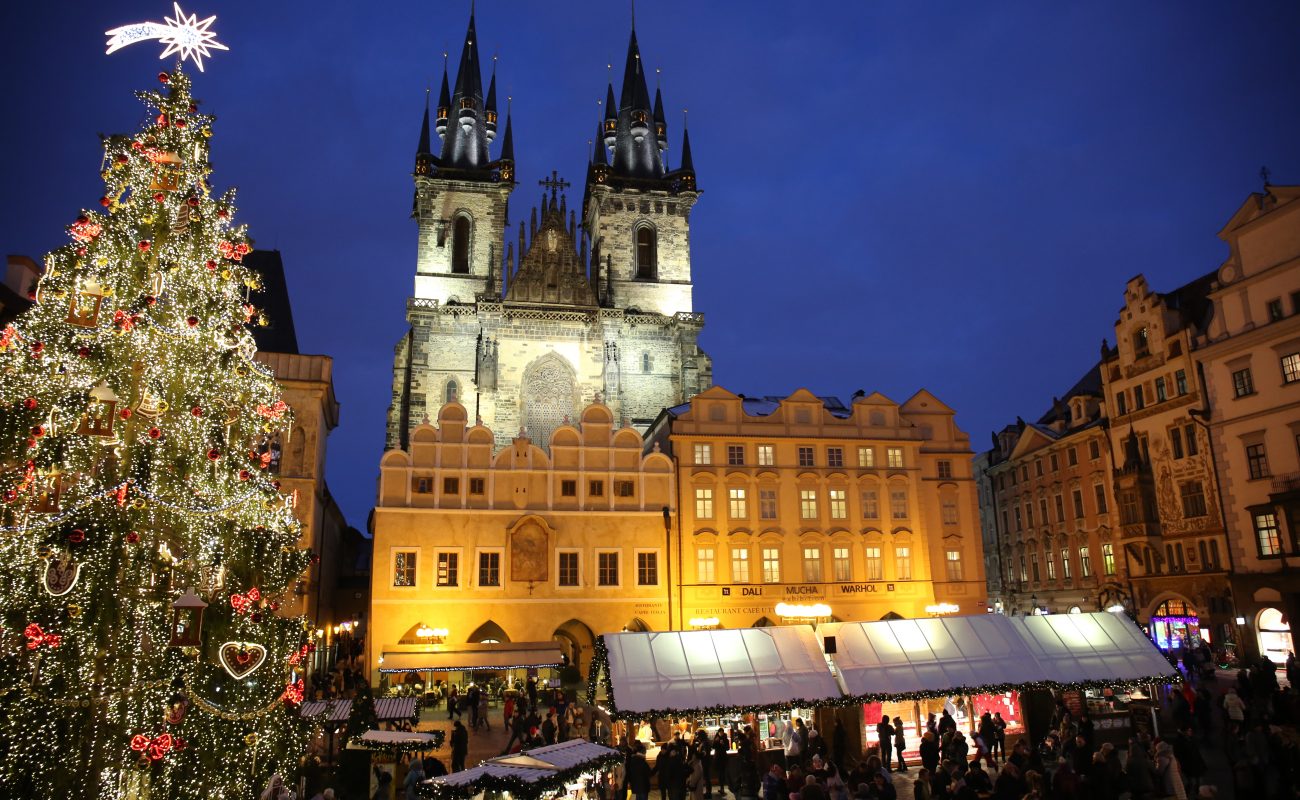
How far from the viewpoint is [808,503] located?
120ft

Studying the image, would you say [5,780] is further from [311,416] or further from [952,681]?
[311,416]

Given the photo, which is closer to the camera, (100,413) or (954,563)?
(100,413)

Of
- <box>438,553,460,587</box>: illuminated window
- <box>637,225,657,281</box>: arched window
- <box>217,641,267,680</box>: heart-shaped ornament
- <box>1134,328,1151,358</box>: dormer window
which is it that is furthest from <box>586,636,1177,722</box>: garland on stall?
<box>637,225,657,281</box>: arched window

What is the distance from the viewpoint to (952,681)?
60.3ft

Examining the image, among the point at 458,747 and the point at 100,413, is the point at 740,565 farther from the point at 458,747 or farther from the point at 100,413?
the point at 100,413

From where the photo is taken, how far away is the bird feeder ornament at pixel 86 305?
1112cm

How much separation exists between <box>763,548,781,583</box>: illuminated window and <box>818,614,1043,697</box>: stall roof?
15523mm

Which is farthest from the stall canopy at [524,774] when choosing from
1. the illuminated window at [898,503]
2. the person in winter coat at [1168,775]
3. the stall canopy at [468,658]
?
the illuminated window at [898,503]

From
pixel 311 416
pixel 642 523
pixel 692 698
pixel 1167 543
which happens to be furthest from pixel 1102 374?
pixel 311 416

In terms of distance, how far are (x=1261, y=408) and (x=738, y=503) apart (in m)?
18.6

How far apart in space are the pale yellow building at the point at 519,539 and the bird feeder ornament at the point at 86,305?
20.7 meters

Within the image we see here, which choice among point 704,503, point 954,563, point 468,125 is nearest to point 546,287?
point 468,125

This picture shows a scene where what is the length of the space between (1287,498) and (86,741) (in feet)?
109

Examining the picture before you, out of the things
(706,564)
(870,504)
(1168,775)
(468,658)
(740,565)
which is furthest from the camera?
(870,504)
